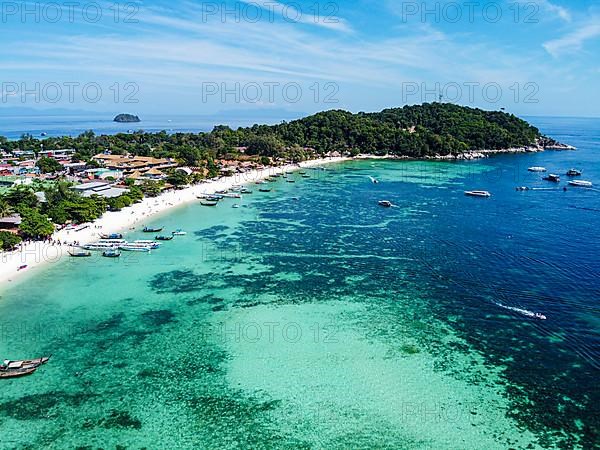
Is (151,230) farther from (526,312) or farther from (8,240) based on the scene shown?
(526,312)

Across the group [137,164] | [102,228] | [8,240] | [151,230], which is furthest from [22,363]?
[137,164]

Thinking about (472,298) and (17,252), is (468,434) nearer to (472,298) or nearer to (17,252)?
(472,298)

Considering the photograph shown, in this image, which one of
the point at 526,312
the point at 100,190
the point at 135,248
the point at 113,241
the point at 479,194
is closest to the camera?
the point at 526,312

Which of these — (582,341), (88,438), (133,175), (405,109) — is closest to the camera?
(88,438)

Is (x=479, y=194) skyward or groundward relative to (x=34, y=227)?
skyward

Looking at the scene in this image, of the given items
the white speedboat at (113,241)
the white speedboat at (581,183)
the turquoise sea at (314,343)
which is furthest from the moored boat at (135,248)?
the white speedboat at (581,183)

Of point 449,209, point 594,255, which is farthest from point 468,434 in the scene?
point 449,209

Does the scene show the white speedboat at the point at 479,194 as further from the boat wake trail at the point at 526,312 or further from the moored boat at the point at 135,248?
the moored boat at the point at 135,248
